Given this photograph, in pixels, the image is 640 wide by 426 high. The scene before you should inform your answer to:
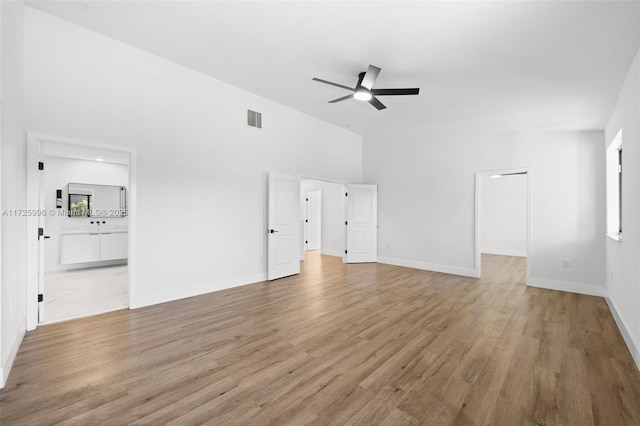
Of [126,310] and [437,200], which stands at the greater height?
[437,200]

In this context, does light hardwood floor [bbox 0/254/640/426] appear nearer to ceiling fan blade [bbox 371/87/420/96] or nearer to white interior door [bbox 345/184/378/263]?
ceiling fan blade [bbox 371/87/420/96]

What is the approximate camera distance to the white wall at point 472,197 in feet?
15.7

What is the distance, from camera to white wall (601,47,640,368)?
266 centimetres

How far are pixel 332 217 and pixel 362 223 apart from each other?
5.38 feet

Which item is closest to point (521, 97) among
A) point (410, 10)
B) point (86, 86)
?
point (410, 10)

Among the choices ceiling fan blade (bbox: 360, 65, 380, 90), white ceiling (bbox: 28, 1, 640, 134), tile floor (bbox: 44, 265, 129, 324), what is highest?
white ceiling (bbox: 28, 1, 640, 134)

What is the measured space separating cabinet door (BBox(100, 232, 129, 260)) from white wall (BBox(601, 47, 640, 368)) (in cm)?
862

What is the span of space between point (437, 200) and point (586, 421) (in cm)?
498

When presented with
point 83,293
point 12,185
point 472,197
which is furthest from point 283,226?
point 472,197

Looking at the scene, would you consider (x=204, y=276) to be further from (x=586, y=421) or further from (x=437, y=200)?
(x=437, y=200)

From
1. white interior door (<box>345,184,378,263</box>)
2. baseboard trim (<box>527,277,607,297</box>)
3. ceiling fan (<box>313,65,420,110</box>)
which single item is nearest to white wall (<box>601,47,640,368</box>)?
baseboard trim (<box>527,277,607,297</box>)

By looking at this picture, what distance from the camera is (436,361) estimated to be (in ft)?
8.25

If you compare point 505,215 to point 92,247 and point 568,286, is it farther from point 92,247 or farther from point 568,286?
Answer: point 92,247

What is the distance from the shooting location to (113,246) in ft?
21.7
